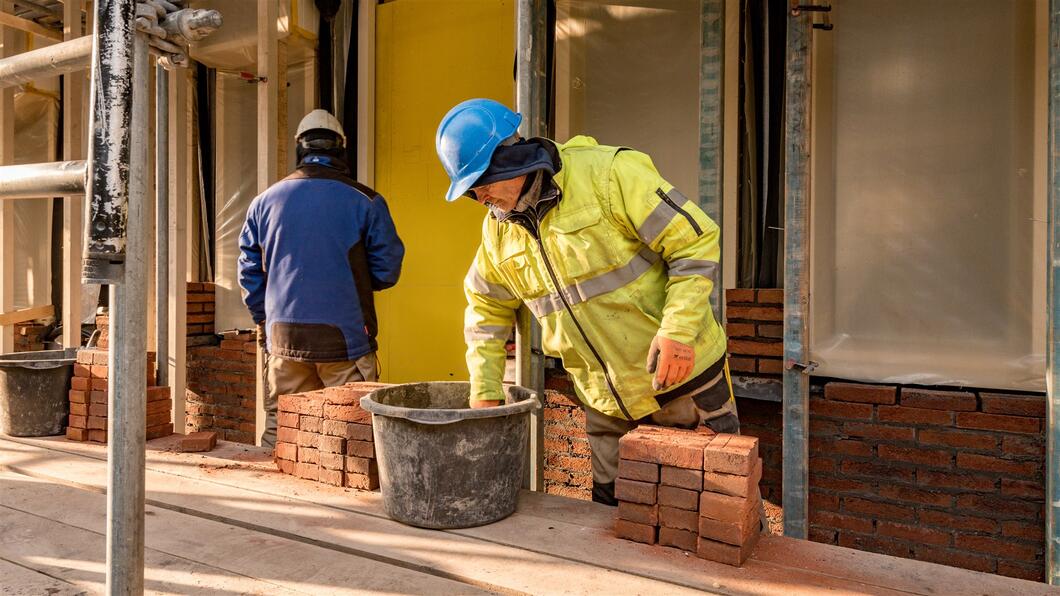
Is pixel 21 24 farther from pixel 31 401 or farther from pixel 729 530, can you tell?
pixel 729 530

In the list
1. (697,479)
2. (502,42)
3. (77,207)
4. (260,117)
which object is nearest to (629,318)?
(697,479)

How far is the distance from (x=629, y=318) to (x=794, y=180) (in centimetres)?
138

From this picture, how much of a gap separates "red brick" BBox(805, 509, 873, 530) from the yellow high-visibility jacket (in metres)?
1.68

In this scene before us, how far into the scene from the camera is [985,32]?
10.2 ft

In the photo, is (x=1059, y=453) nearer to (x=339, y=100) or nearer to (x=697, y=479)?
(x=697, y=479)

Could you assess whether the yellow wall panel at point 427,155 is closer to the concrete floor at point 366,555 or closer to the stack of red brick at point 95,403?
the stack of red brick at point 95,403

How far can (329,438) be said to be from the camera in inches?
98.4

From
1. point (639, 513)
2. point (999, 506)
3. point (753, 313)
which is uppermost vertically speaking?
point (753, 313)

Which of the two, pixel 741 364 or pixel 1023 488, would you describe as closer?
pixel 1023 488

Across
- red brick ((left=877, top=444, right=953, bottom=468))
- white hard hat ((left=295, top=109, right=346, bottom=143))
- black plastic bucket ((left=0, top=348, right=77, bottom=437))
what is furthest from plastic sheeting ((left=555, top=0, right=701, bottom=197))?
black plastic bucket ((left=0, top=348, right=77, bottom=437))

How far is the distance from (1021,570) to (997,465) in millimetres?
474

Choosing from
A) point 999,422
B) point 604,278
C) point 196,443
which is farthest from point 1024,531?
point 196,443

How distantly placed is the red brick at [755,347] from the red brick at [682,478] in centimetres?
178

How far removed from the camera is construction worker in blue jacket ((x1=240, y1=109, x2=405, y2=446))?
119 inches
